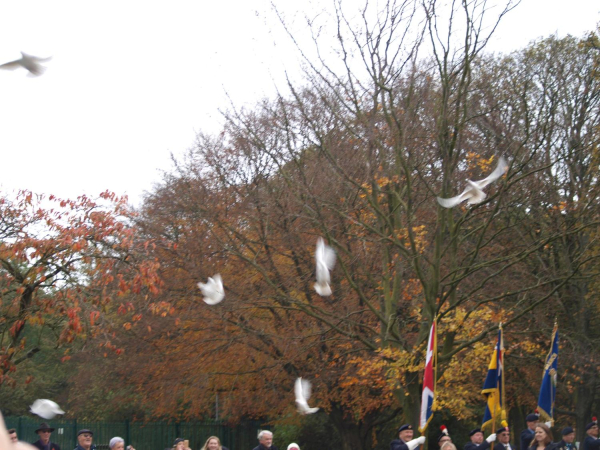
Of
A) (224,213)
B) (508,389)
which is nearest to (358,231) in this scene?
(224,213)

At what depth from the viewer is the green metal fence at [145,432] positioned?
2756 cm

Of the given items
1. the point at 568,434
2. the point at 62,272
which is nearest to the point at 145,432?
the point at 62,272

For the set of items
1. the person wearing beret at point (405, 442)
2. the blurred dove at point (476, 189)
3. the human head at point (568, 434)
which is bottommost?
the human head at point (568, 434)

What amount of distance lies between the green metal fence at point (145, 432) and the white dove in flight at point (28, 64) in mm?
22846

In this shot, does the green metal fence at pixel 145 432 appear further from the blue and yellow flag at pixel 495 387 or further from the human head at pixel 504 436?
the human head at pixel 504 436

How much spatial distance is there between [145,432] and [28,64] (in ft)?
85.2

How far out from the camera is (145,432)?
2984 centimetres

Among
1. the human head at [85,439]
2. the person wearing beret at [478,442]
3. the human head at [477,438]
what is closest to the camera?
the human head at [85,439]

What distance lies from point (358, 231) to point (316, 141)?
289 cm

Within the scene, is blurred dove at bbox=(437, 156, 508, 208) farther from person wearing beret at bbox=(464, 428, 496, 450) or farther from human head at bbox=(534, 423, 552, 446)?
human head at bbox=(534, 423, 552, 446)

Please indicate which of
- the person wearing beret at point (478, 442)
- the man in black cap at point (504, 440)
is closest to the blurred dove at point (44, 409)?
the person wearing beret at point (478, 442)

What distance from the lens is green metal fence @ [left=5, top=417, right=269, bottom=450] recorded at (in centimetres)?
2756

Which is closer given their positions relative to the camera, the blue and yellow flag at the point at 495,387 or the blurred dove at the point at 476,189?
the blurred dove at the point at 476,189

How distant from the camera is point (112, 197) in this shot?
Result: 51.5 feet
